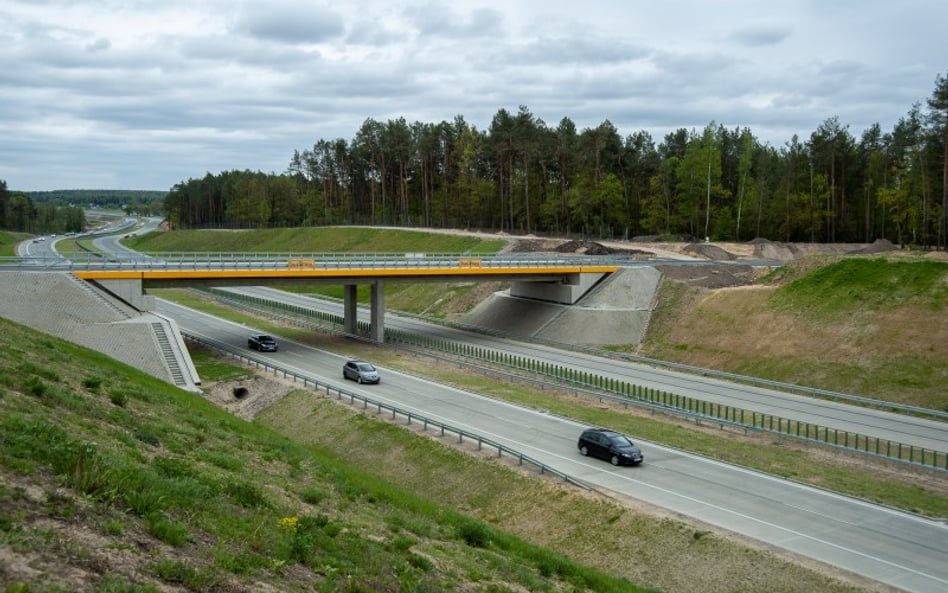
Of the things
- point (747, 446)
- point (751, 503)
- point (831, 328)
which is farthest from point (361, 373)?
point (831, 328)

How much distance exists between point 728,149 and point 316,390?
95.3m

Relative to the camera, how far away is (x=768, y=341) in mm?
58312

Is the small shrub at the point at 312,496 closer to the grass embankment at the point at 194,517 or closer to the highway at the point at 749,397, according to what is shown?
the grass embankment at the point at 194,517

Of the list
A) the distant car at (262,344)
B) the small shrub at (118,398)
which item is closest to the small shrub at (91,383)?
the small shrub at (118,398)

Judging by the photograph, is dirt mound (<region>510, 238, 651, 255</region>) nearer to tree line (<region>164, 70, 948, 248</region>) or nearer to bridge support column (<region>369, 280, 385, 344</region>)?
tree line (<region>164, 70, 948, 248</region>)

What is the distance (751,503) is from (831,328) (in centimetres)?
3098

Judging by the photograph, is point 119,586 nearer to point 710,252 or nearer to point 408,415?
point 408,415

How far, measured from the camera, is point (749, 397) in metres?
48.9

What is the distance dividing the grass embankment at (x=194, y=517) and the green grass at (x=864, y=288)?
42.1 meters

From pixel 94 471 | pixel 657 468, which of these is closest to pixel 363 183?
pixel 657 468

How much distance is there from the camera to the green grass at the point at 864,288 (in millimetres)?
55312

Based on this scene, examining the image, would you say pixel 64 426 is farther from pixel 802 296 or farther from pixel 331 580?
pixel 802 296

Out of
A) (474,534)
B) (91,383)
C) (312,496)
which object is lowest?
(474,534)

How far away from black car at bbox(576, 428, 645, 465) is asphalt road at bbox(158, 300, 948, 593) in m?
0.37
